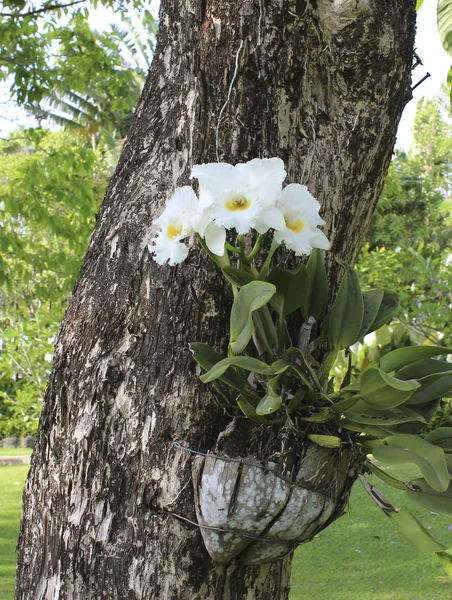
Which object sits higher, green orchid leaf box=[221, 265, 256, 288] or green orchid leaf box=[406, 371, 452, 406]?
green orchid leaf box=[221, 265, 256, 288]

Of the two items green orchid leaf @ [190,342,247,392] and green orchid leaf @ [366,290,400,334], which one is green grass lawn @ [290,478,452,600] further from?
green orchid leaf @ [190,342,247,392]

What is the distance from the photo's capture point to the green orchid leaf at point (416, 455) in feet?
3.99

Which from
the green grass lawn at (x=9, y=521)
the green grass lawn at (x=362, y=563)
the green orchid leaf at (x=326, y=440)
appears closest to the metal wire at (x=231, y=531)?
the green orchid leaf at (x=326, y=440)

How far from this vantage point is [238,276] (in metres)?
1.33

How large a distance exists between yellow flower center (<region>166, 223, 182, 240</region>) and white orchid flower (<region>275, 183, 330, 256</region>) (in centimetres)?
22

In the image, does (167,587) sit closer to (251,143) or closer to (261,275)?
(261,275)

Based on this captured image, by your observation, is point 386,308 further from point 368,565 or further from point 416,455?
point 368,565

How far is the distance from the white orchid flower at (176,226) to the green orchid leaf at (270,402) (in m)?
0.32

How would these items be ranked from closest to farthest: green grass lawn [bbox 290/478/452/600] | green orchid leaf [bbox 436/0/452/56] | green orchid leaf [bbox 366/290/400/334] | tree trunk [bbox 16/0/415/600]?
tree trunk [bbox 16/0/415/600] < green orchid leaf [bbox 366/290/400/334] < green orchid leaf [bbox 436/0/452/56] < green grass lawn [bbox 290/478/452/600]

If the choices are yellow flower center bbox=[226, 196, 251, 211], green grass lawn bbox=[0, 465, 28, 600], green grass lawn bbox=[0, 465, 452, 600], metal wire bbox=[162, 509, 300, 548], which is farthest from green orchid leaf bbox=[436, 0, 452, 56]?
green grass lawn bbox=[0, 465, 28, 600]

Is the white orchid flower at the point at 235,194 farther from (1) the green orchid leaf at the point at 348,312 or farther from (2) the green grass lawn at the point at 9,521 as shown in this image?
(2) the green grass lawn at the point at 9,521

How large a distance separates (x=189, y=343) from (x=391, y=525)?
420cm

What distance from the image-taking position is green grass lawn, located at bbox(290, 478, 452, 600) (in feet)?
12.3

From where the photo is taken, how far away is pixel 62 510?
1.47 metres
